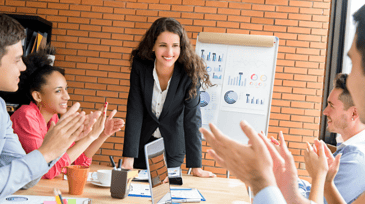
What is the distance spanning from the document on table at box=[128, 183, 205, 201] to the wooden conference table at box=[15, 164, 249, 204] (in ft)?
0.12

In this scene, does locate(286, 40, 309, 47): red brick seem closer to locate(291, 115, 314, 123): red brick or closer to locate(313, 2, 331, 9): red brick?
locate(313, 2, 331, 9): red brick

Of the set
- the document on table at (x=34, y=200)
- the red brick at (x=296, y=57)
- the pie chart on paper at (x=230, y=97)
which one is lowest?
the document on table at (x=34, y=200)

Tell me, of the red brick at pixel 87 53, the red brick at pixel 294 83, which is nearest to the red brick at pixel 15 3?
the red brick at pixel 87 53

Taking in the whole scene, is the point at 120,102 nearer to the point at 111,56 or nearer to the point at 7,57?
the point at 111,56

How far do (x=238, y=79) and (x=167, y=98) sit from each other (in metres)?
1.36

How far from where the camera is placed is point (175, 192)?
4.50ft

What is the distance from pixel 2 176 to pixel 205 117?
2.29m

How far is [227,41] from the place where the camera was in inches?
123

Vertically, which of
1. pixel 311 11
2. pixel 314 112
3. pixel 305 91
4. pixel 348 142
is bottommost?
pixel 348 142

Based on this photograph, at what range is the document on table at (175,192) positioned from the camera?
51.1 inches

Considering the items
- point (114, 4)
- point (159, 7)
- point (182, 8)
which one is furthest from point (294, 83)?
point (114, 4)

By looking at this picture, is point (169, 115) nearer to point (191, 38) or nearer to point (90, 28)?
point (191, 38)

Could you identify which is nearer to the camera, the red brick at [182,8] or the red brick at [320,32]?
the red brick at [320,32]

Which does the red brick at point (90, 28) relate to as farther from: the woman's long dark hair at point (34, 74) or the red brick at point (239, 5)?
the woman's long dark hair at point (34, 74)
